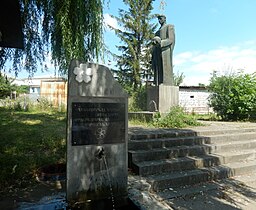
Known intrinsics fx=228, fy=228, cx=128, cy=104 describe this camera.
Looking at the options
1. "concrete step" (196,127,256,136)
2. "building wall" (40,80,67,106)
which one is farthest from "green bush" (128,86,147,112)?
"building wall" (40,80,67,106)

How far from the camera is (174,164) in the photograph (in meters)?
4.21

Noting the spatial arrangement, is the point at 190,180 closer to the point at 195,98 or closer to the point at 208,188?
the point at 208,188

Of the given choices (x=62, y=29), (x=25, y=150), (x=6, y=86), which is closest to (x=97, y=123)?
(x=62, y=29)

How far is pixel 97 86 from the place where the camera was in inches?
120

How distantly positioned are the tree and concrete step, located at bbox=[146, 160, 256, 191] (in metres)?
18.7

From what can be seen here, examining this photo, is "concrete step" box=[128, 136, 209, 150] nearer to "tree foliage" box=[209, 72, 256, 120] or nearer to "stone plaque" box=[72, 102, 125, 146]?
Answer: "stone plaque" box=[72, 102, 125, 146]

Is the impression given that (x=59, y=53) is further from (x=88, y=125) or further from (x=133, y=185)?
(x=133, y=185)

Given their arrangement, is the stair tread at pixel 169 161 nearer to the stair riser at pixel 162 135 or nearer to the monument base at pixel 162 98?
the stair riser at pixel 162 135

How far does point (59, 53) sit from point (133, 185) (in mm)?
2527

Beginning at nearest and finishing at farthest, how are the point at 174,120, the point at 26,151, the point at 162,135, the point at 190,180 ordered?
1. the point at 190,180
2. the point at 26,151
3. the point at 162,135
4. the point at 174,120

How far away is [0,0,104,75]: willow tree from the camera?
3811 mm

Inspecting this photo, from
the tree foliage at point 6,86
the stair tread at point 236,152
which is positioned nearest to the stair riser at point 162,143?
the stair tread at point 236,152

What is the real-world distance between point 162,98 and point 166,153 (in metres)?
3.62

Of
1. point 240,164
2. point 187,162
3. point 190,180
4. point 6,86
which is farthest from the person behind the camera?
point 6,86
